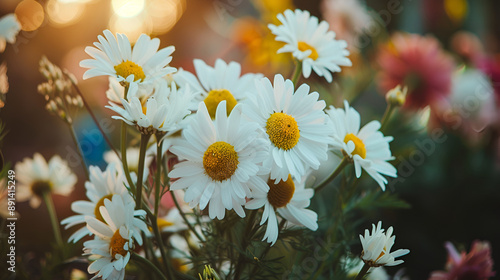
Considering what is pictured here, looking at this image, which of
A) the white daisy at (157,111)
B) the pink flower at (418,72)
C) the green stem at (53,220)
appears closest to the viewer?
the white daisy at (157,111)

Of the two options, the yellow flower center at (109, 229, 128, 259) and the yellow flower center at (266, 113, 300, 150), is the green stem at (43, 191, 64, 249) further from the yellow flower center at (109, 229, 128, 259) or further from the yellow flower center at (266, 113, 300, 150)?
the yellow flower center at (266, 113, 300, 150)

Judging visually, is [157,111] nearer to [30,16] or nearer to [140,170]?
[140,170]

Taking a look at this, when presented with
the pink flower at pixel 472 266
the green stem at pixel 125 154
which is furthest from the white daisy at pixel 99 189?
the pink flower at pixel 472 266

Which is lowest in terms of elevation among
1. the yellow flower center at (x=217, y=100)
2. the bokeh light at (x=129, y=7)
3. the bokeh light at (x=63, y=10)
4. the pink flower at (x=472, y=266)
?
the pink flower at (x=472, y=266)

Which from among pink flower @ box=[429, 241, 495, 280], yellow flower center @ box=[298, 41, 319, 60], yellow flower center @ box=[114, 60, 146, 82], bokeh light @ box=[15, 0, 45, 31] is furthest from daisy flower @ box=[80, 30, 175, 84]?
pink flower @ box=[429, 241, 495, 280]

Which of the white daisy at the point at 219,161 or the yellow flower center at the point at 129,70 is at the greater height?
the yellow flower center at the point at 129,70

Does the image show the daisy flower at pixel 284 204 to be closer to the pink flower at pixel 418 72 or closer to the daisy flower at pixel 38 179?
the daisy flower at pixel 38 179
